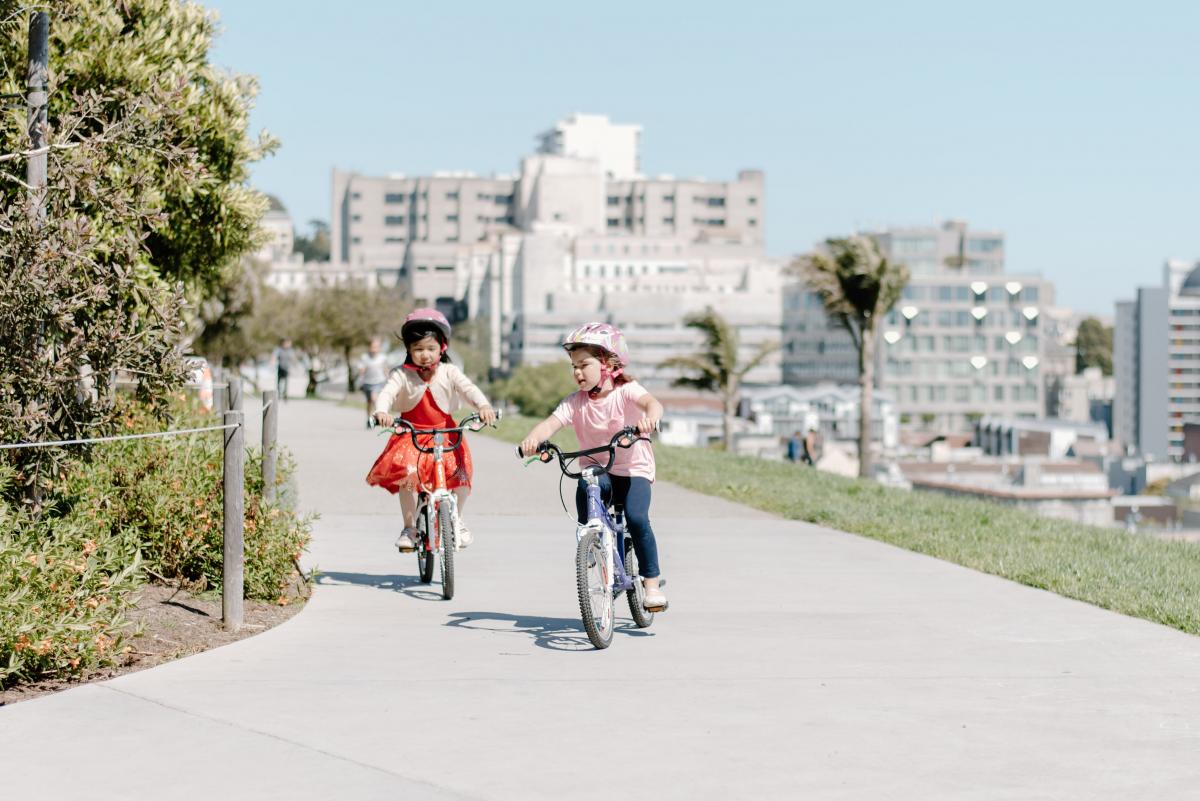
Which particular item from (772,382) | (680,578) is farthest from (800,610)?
(772,382)

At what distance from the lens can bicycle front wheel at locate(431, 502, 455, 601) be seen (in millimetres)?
9688

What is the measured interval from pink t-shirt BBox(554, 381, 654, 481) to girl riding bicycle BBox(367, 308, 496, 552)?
1593 mm

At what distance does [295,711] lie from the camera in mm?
6520

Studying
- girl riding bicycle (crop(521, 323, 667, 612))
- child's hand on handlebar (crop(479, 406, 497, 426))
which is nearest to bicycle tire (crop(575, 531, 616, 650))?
girl riding bicycle (crop(521, 323, 667, 612))

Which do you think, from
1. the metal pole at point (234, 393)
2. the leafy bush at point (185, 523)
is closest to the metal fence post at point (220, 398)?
the metal pole at point (234, 393)

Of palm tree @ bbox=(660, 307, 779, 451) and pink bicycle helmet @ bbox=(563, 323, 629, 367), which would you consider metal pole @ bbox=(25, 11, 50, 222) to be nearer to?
pink bicycle helmet @ bbox=(563, 323, 629, 367)

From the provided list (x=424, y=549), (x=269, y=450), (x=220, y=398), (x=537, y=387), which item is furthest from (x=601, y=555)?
(x=537, y=387)

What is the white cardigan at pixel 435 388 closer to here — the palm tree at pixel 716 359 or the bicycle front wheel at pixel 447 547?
the bicycle front wheel at pixel 447 547

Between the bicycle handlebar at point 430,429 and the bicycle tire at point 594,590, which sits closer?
the bicycle tire at point 594,590

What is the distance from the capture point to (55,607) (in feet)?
23.3

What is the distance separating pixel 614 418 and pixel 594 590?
3.15 feet

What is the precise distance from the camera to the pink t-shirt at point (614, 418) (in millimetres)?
8461

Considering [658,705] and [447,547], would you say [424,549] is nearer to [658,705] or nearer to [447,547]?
[447,547]

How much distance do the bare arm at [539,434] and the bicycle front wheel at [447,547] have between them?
1.53 meters
